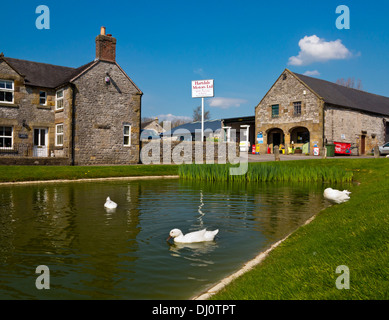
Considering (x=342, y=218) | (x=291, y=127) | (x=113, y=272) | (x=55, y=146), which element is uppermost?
(x=291, y=127)

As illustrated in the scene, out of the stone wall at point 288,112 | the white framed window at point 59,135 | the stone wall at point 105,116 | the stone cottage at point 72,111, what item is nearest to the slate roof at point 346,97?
the stone wall at point 288,112

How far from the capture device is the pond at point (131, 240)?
16.4ft

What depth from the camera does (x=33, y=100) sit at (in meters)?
30.5

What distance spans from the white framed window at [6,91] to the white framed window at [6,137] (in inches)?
91.6

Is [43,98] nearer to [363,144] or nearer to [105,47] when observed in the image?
[105,47]

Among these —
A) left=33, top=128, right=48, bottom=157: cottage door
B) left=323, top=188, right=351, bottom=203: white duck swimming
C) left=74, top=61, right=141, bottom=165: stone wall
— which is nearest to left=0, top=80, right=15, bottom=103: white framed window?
left=33, top=128, right=48, bottom=157: cottage door

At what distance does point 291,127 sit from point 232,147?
1305 cm

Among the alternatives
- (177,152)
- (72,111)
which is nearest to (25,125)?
(72,111)

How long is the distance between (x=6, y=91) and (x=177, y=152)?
50.7 ft

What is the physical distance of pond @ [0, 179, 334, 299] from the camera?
5.01 metres

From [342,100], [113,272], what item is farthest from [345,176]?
[342,100]
